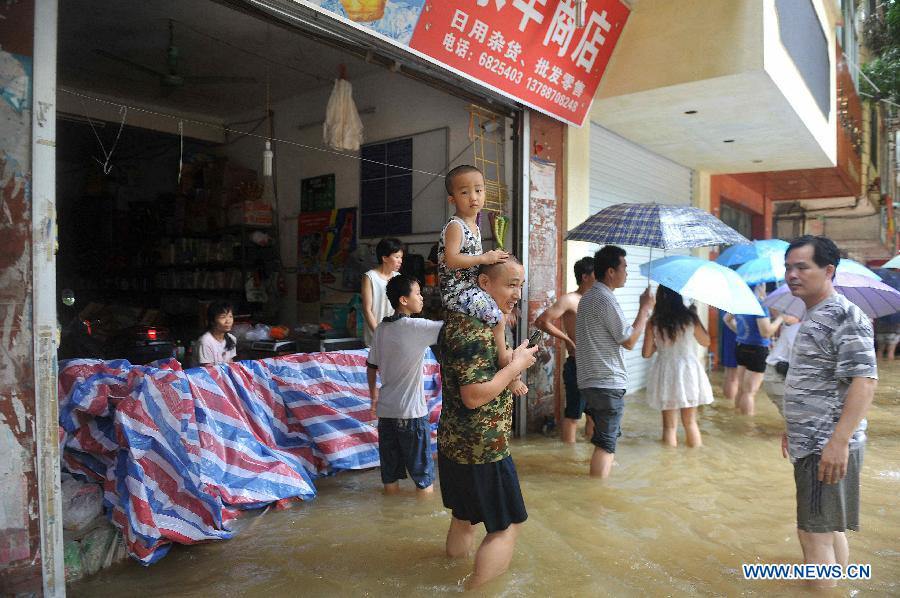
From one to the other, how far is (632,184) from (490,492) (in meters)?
6.77

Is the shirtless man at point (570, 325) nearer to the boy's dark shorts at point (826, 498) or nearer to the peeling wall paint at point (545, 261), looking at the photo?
the peeling wall paint at point (545, 261)

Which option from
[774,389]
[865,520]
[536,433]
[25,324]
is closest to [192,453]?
[25,324]

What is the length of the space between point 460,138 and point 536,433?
332 cm

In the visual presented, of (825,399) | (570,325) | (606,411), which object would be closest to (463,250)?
(825,399)

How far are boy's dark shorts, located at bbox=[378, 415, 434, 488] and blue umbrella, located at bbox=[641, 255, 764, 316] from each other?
2342 mm

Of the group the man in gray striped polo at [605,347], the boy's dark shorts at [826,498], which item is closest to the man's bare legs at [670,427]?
the man in gray striped polo at [605,347]

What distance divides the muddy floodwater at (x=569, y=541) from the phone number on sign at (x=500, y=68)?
11.3 ft

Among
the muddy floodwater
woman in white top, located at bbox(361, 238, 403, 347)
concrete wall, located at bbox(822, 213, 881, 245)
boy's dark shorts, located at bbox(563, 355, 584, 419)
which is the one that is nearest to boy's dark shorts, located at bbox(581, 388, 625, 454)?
the muddy floodwater

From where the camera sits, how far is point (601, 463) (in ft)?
15.7

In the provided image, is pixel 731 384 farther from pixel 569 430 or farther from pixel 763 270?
pixel 569 430

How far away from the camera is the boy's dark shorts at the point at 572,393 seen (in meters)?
5.64

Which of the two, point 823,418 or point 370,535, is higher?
point 823,418

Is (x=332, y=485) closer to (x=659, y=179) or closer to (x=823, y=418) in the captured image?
(x=823, y=418)

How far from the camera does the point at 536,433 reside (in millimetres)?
6266
